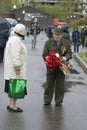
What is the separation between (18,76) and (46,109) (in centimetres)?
104

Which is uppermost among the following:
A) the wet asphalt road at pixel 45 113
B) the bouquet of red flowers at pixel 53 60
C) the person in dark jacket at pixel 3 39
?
the bouquet of red flowers at pixel 53 60

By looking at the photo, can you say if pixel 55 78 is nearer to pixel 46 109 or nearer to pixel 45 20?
pixel 46 109

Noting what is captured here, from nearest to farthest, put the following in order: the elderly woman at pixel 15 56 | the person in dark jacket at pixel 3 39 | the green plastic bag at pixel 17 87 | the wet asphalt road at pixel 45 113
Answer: the wet asphalt road at pixel 45 113 < the elderly woman at pixel 15 56 < the green plastic bag at pixel 17 87 < the person in dark jacket at pixel 3 39

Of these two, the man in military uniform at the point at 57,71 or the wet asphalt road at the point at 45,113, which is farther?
the man in military uniform at the point at 57,71

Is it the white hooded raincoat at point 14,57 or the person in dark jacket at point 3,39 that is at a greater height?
the white hooded raincoat at point 14,57

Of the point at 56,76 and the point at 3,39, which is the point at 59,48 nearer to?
the point at 56,76

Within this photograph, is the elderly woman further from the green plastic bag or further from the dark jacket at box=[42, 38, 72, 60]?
the dark jacket at box=[42, 38, 72, 60]

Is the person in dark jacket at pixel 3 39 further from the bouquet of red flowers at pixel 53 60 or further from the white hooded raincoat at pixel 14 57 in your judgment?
the white hooded raincoat at pixel 14 57

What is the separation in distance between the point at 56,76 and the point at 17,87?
122 cm

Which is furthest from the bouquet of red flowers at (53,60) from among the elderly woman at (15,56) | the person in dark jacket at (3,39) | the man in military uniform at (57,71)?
the person in dark jacket at (3,39)

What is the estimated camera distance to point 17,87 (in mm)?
9328

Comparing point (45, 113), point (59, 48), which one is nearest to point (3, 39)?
point (59, 48)

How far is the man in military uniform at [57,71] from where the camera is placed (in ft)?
33.1

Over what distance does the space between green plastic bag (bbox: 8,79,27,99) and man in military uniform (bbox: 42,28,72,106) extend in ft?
3.34
